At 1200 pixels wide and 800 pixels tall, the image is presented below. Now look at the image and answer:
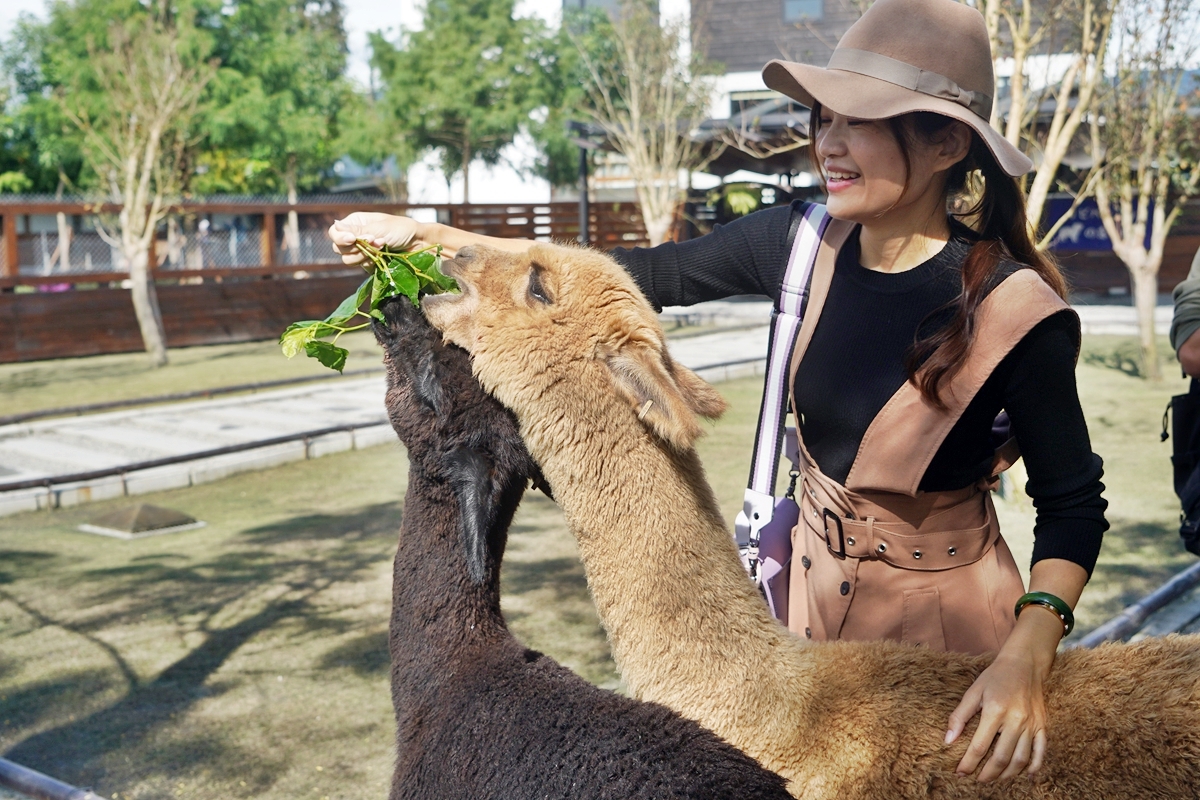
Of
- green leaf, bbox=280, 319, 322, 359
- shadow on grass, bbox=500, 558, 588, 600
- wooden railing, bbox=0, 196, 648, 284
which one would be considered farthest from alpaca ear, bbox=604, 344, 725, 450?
wooden railing, bbox=0, 196, 648, 284

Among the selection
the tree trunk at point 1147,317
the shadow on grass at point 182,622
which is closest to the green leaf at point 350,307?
the shadow on grass at point 182,622

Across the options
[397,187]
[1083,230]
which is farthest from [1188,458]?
[397,187]

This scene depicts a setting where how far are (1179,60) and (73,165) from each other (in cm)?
3029

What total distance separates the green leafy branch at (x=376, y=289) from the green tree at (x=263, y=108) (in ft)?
105

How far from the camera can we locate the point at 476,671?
2254mm

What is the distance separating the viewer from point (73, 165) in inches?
1331

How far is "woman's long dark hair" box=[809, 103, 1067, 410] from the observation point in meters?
2.27

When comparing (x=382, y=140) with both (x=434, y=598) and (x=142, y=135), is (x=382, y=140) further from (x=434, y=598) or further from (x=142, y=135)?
(x=434, y=598)

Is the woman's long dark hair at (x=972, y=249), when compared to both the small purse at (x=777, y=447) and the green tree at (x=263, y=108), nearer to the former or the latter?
the small purse at (x=777, y=447)

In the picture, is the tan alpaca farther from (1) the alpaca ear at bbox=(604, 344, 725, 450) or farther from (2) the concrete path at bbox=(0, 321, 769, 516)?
(2) the concrete path at bbox=(0, 321, 769, 516)

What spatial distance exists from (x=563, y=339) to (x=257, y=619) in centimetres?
484

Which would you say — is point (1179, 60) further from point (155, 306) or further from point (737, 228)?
point (155, 306)

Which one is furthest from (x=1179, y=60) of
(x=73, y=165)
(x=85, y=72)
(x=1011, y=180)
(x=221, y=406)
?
(x=73, y=165)

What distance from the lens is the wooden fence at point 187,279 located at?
17.9m
